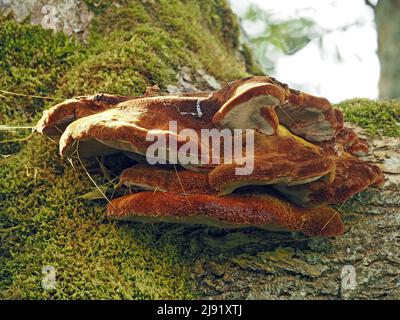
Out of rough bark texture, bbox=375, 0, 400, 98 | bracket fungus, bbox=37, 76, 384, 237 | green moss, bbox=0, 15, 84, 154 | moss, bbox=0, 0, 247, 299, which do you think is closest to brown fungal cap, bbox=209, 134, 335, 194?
bracket fungus, bbox=37, 76, 384, 237

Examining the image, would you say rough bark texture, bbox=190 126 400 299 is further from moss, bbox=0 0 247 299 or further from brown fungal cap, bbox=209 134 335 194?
brown fungal cap, bbox=209 134 335 194

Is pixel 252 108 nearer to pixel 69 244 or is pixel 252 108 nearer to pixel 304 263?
pixel 304 263

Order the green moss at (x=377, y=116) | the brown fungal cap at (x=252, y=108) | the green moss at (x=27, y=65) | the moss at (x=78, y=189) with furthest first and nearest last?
1. the green moss at (x=377, y=116)
2. the green moss at (x=27, y=65)
3. the moss at (x=78, y=189)
4. the brown fungal cap at (x=252, y=108)

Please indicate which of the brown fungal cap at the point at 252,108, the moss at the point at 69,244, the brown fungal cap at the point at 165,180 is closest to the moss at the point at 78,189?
the moss at the point at 69,244

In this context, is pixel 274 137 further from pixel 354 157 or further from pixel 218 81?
pixel 218 81

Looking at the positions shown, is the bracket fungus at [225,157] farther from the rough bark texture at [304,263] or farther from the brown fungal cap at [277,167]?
the rough bark texture at [304,263]

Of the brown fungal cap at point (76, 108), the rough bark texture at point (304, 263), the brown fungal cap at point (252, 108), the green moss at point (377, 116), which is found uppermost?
the green moss at point (377, 116)
